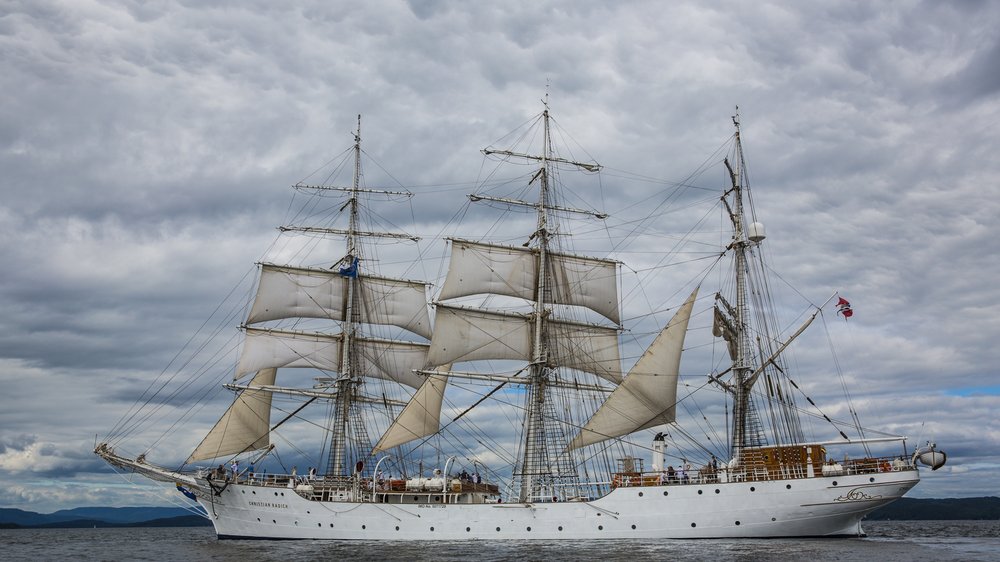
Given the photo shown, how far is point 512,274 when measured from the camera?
64.3 meters

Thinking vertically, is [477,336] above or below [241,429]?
above

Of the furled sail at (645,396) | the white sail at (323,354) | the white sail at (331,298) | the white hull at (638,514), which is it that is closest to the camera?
the white hull at (638,514)

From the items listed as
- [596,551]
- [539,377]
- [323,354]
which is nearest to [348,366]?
[323,354]

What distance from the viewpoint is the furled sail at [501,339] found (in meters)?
62.4

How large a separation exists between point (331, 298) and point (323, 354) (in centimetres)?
451

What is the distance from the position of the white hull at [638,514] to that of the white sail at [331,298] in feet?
49.0

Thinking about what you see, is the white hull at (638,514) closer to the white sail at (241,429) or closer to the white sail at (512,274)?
the white sail at (241,429)

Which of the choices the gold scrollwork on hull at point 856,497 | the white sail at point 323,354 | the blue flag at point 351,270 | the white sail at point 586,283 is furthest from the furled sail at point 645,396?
the blue flag at point 351,270

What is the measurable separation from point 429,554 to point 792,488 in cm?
2088

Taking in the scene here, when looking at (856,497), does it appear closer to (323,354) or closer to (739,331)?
(739,331)

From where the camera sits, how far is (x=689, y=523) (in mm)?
49469

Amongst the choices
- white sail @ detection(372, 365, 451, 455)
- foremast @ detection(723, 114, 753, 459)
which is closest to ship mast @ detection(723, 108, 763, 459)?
foremast @ detection(723, 114, 753, 459)

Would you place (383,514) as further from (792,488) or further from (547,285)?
(792,488)

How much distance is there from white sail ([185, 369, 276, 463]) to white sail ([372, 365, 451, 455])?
9.04 m
